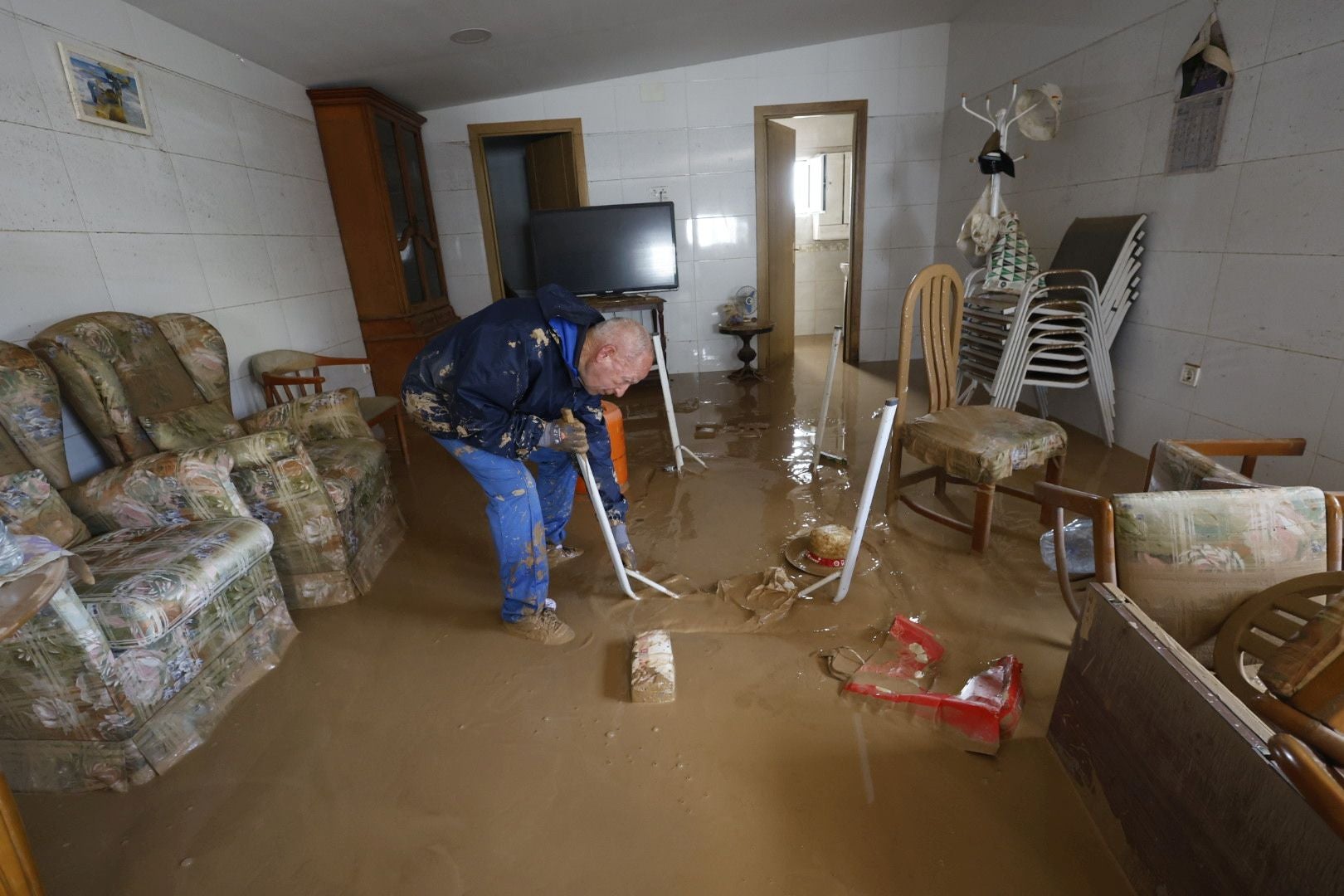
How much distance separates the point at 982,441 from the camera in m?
2.09

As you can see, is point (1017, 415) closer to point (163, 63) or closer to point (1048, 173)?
point (1048, 173)

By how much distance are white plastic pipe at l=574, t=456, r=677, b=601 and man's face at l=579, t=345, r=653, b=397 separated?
25 centimetres

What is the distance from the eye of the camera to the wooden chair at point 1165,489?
1240 millimetres

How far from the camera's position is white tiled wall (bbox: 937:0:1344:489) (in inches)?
84.6

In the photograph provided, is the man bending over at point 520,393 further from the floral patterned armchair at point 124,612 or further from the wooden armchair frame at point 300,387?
the wooden armchair frame at point 300,387

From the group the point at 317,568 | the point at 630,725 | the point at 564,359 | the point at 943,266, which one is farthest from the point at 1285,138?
the point at 317,568

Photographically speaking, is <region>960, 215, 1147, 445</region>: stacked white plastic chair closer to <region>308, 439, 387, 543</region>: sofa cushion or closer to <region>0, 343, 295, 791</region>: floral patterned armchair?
<region>308, 439, 387, 543</region>: sofa cushion

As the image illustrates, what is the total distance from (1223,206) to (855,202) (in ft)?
8.85

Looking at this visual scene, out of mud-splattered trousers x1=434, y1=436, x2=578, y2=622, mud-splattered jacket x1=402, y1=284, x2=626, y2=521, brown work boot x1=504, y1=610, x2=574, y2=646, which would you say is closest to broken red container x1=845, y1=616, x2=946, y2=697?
brown work boot x1=504, y1=610, x2=574, y2=646

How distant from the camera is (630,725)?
5.09 ft

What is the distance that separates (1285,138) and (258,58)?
446 cm

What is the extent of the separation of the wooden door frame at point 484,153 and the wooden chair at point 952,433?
3380 millimetres

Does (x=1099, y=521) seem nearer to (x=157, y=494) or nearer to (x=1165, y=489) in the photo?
(x=1165, y=489)

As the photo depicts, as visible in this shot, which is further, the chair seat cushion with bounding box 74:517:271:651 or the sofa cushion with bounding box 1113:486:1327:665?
the chair seat cushion with bounding box 74:517:271:651
